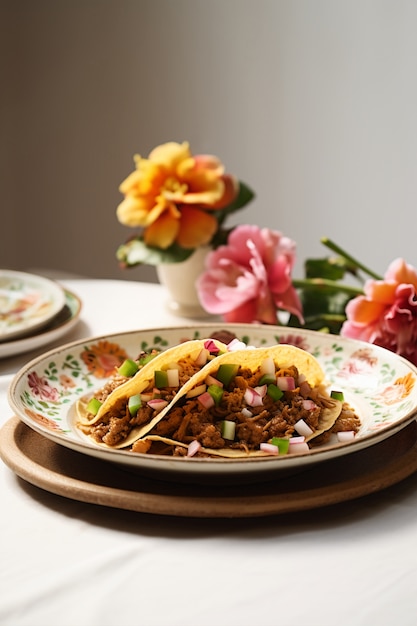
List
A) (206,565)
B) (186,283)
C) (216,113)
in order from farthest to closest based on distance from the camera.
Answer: (216,113), (186,283), (206,565)

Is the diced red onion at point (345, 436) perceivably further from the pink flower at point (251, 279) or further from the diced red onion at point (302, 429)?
the pink flower at point (251, 279)

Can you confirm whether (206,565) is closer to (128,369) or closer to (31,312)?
(128,369)

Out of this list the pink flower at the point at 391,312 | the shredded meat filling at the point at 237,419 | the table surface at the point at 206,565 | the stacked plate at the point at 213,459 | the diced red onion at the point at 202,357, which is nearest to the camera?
the table surface at the point at 206,565

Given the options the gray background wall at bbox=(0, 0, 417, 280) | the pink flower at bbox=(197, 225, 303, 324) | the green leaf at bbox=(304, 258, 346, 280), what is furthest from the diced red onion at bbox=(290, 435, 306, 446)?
the gray background wall at bbox=(0, 0, 417, 280)

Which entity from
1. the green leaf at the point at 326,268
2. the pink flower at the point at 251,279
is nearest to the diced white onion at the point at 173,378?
the pink flower at the point at 251,279

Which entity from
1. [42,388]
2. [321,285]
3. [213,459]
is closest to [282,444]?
[213,459]

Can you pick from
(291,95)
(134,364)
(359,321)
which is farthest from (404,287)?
(291,95)
